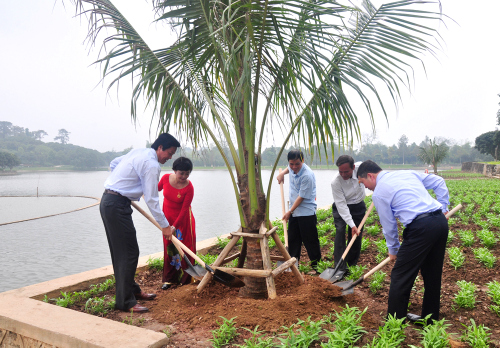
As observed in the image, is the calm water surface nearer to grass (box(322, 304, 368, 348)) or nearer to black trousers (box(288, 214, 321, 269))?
black trousers (box(288, 214, 321, 269))

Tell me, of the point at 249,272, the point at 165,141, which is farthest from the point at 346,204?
the point at 165,141

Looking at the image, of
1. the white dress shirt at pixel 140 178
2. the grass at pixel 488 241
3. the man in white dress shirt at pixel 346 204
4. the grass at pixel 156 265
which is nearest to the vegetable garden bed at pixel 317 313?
the grass at pixel 156 265

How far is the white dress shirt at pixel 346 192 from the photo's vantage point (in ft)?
15.0

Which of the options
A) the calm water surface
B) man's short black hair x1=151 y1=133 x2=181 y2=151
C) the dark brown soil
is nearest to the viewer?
the dark brown soil

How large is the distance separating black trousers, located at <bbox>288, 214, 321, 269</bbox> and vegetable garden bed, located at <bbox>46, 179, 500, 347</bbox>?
270 millimetres

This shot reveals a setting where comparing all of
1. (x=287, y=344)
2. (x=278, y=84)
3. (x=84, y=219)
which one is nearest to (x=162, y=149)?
(x=278, y=84)

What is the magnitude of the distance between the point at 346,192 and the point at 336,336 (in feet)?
8.54

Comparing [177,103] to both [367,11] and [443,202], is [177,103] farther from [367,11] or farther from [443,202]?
[443,202]

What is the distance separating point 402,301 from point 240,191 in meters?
1.75

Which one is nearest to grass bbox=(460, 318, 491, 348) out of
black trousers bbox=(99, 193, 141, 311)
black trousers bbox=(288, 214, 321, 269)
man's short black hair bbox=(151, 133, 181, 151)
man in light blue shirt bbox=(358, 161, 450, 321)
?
man in light blue shirt bbox=(358, 161, 450, 321)

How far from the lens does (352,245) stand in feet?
16.0

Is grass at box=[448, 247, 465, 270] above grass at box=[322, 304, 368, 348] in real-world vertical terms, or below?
below

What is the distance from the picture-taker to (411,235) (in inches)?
118

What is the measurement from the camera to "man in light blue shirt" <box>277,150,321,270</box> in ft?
15.8
